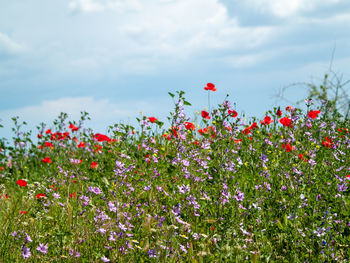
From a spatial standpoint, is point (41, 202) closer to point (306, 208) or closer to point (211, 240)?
point (211, 240)

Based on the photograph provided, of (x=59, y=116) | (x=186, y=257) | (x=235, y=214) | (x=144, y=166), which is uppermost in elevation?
(x=59, y=116)

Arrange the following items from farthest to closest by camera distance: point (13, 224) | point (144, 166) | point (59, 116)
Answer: point (59, 116), point (144, 166), point (13, 224)

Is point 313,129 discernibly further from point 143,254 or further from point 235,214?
point 143,254

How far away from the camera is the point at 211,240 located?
3.09 meters

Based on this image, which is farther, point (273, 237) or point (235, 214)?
point (273, 237)

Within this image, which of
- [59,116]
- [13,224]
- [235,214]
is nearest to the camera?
[235,214]

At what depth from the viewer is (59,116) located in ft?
28.8

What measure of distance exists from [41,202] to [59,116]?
498cm

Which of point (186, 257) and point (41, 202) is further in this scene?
point (41, 202)

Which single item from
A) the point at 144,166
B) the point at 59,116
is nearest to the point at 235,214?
the point at 144,166

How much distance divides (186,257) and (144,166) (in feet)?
4.71

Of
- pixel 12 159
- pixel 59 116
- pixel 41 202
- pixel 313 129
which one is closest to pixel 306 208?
pixel 41 202

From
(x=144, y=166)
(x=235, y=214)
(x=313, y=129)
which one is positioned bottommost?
(x=235, y=214)

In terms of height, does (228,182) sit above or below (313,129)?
below
